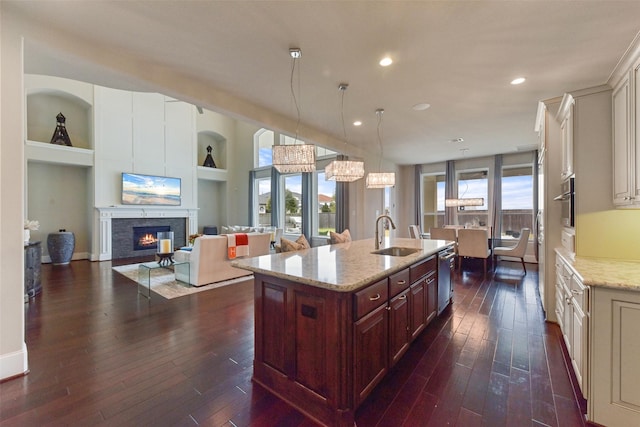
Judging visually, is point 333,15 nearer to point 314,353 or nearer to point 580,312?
point 314,353

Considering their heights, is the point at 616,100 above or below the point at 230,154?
below

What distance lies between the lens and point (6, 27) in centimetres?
200

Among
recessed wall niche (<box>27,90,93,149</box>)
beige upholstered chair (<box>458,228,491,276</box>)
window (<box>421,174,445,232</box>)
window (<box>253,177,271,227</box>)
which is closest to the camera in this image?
beige upholstered chair (<box>458,228,491,276</box>)

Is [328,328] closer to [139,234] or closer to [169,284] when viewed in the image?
[169,284]

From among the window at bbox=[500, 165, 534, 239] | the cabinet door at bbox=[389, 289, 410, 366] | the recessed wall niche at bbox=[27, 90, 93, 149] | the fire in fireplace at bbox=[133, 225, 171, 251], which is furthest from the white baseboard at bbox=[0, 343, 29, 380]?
the window at bbox=[500, 165, 534, 239]

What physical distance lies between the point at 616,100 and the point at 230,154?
32.4ft

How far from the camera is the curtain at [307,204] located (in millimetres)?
8008

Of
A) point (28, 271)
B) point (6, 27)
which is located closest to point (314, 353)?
point (6, 27)

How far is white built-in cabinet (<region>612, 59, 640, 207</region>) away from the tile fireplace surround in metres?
9.10

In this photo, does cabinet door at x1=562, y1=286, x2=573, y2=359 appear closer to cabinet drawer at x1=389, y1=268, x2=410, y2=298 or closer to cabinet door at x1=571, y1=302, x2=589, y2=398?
cabinet door at x1=571, y1=302, x2=589, y2=398

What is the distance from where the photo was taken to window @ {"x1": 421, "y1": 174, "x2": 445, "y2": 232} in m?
8.27

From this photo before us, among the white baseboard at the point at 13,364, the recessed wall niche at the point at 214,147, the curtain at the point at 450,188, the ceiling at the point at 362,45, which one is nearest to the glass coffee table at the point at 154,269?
the white baseboard at the point at 13,364

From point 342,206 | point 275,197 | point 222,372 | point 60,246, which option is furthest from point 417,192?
point 60,246

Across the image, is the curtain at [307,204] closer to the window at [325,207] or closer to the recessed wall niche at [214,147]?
the window at [325,207]
